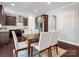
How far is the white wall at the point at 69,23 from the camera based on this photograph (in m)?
3.85

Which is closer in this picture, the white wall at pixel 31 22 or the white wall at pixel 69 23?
the white wall at pixel 69 23

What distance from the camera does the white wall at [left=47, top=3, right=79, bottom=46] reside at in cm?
385

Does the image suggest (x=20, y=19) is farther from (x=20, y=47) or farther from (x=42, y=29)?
(x=20, y=47)

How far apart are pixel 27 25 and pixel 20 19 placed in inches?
38.4

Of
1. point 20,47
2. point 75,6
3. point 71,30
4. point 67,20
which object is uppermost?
point 75,6

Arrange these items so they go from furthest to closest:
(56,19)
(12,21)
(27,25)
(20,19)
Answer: (27,25) < (20,19) < (12,21) < (56,19)

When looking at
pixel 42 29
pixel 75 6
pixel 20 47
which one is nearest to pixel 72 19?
pixel 75 6

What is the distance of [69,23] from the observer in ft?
14.0

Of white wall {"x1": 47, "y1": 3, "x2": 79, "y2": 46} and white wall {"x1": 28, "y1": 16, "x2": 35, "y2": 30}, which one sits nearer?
white wall {"x1": 47, "y1": 3, "x2": 79, "y2": 46}

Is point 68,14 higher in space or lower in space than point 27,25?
higher

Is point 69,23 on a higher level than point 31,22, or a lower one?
lower

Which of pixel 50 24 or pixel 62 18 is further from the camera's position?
pixel 50 24

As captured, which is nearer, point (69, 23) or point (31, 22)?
point (69, 23)

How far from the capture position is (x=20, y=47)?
2336mm
